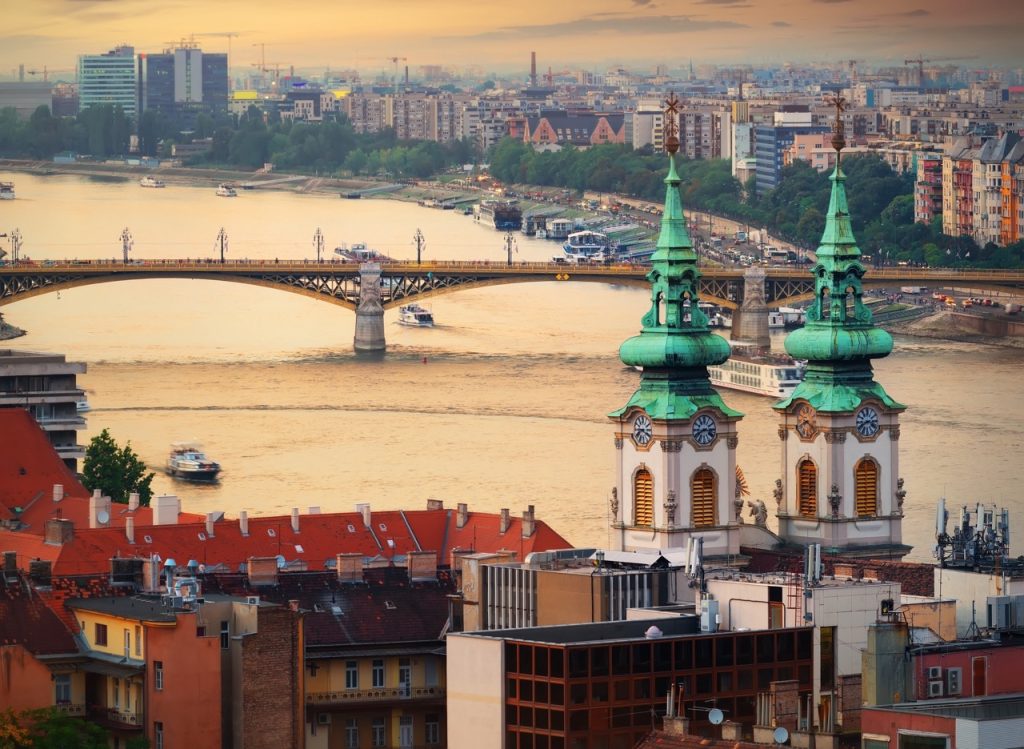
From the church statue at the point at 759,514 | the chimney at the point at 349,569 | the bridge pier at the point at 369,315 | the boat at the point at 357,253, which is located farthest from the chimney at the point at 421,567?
the boat at the point at 357,253

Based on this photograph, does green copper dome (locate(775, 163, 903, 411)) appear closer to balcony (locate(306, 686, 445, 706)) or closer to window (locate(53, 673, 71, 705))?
balcony (locate(306, 686, 445, 706))

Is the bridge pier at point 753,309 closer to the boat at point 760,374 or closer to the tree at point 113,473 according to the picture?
the boat at point 760,374

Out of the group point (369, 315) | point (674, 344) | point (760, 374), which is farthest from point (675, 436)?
point (369, 315)

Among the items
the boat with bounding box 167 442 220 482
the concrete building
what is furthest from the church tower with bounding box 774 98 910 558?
the boat with bounding box 167 442 220 482

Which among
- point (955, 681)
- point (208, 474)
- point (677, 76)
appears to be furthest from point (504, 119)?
point (955, 681)

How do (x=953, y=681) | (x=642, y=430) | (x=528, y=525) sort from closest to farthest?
1. (x=953, y=681)
2. (x=642, y=430)
3. (x=528, y=525)

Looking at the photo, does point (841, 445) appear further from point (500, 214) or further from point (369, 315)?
point (500, 214)

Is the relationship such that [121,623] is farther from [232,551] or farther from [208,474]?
[208,474]
